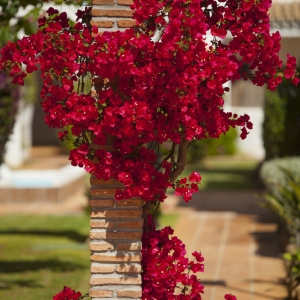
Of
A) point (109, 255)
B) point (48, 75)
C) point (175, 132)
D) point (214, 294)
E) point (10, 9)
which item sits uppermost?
point (10, 9)

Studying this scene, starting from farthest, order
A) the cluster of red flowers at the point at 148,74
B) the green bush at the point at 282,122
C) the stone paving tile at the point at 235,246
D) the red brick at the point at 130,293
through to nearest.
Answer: the green bush at the point at 282,122, the stone paving tile at the point at 235,246, the red brick at the point at 130,293, the cluster of red flowers at the point at 148,74

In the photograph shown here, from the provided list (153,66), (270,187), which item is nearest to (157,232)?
(153,66)

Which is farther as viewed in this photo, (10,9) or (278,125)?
(278,125)

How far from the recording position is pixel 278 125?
1315 cm

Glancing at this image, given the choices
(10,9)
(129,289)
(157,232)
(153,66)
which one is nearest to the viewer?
(153,66)

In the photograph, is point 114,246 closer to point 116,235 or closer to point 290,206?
point 116,235

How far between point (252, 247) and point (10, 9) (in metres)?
4.76

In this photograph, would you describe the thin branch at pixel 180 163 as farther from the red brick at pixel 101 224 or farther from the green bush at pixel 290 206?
the green bush at pixel 290 206

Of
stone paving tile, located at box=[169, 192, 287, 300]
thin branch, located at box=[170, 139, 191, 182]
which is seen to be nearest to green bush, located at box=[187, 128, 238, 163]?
stone paving tile, located at box=[169, 192, 287, 300]

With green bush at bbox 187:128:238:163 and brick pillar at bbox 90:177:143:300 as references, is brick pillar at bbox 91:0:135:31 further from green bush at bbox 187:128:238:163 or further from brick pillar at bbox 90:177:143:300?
green bush at bbox 187:128:238:163

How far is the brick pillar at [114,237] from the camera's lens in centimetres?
484

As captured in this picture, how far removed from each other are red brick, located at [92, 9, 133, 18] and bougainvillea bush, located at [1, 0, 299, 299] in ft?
0.36

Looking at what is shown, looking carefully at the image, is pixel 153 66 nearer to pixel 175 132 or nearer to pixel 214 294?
pixel 175 132

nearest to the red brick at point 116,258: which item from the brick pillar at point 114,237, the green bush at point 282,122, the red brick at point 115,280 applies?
the brick pillar at point 114,237
